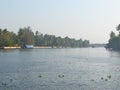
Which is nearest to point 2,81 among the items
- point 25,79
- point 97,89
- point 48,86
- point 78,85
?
point 25,79

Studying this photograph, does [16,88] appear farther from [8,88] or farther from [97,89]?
[97,89]

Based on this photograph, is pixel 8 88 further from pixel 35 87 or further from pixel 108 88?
pixel 108 88

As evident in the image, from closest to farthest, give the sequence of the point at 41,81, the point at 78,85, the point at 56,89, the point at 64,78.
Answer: the point at 56,89 → the point at 78,85 → the point at 41,81 → the point at 64,78

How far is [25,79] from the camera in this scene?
47219 mm

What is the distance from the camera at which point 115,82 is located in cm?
4591

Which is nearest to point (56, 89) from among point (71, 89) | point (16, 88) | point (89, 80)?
point (71, 89)

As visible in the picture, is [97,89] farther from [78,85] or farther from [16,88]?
[16,88]

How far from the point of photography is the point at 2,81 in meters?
44.7

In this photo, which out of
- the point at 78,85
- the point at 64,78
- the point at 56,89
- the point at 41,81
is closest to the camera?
the point at 56,89

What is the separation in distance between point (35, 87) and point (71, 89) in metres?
4.81

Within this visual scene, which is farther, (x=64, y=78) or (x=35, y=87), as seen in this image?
(x=64, y=78)

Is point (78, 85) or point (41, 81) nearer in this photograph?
point (78, 85)

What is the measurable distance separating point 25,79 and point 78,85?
930cm

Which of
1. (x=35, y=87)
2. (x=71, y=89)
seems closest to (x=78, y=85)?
(x=71, y=89)
